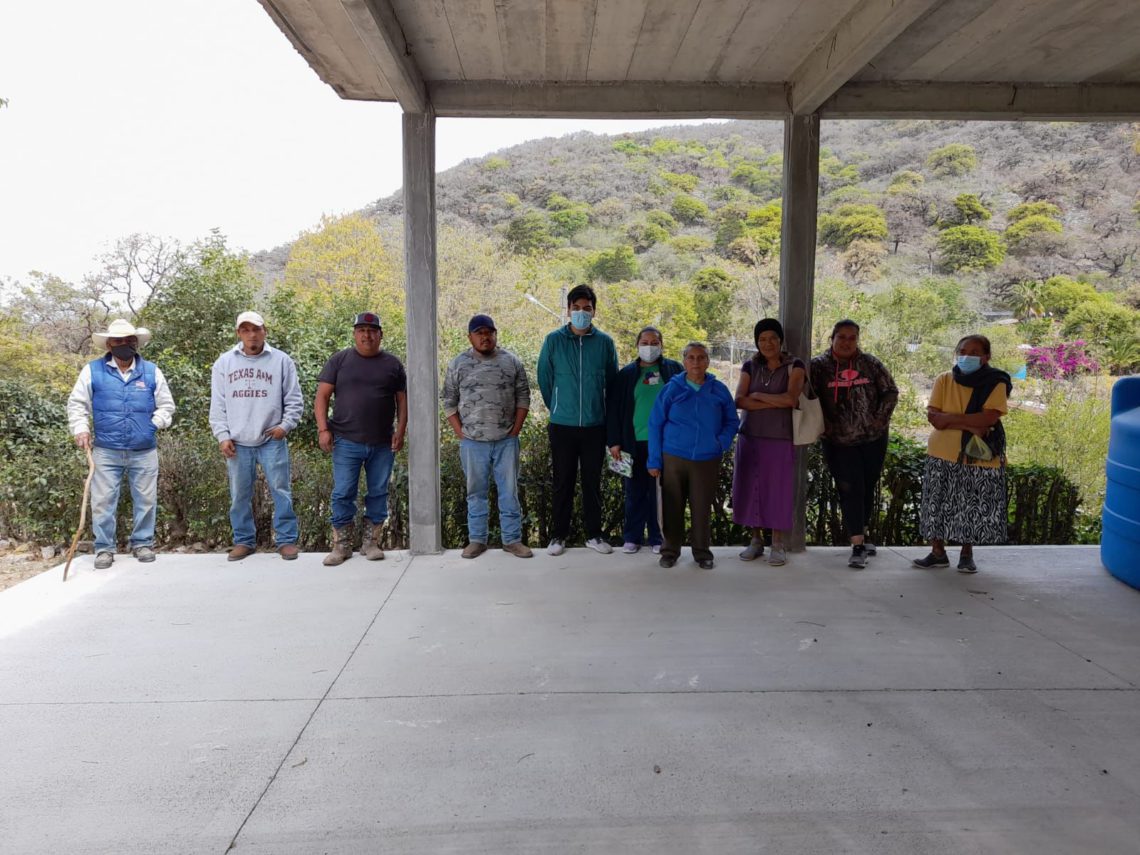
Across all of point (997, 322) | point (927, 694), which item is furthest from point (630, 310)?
point (927, 694)

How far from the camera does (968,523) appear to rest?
15.9 ft

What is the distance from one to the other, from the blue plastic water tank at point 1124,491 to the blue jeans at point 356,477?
14.9ft

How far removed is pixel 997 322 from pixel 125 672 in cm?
2320

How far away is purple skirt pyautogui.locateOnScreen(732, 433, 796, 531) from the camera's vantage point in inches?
197

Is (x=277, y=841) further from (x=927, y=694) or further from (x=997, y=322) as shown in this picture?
(x=997, y=322)

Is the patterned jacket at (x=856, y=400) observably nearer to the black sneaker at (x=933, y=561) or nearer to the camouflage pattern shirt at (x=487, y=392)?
the black sneaker at (x=933, y=561)

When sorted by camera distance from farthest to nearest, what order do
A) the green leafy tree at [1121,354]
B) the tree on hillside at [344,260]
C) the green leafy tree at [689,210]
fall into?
the green leafy tree at [689,210] < the tree on hillside at [344,260] < the green leafy tree at [1121,354]

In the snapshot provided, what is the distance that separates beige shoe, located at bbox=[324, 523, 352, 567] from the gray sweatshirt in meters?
0.76

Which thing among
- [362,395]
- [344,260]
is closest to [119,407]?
[362,395]

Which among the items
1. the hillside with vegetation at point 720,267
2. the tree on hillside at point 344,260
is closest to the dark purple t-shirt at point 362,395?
A: the hillside with vegetation at point 720,267

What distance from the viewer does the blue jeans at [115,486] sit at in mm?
4973

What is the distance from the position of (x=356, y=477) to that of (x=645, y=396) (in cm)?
197

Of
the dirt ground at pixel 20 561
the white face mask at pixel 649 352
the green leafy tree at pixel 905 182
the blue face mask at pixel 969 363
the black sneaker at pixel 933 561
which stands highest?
the green leafy tree at pixel 905 182

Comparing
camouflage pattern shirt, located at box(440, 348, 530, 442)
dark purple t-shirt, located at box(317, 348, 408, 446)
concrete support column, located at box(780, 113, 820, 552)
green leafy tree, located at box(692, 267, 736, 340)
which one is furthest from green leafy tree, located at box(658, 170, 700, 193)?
dark purple t-shirt, located at box(317, 348, 408, 446)
